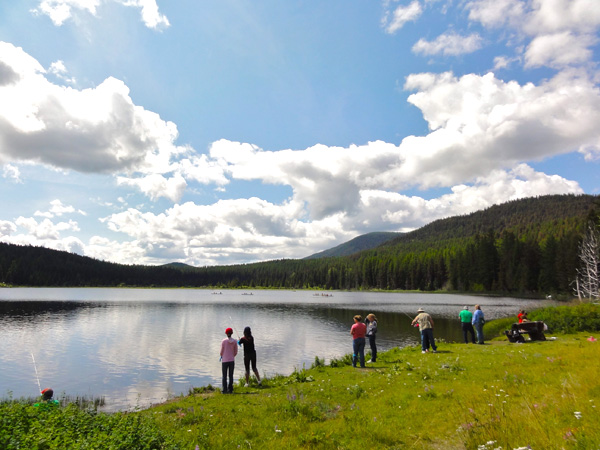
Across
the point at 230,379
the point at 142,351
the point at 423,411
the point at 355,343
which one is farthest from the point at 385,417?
the point at 142,351

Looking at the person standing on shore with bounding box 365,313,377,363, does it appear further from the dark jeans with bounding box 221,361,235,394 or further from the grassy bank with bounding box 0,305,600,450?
the dark jeans with bounding box 221,361,235,394

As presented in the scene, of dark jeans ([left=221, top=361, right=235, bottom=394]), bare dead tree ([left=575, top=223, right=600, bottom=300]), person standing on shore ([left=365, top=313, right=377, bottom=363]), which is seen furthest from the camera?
bare dead tree ([left=575, top=223, right=600, bottom=300])

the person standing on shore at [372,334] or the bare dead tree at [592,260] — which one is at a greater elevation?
the bare dead tree at [592,260]

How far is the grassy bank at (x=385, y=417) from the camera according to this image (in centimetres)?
690

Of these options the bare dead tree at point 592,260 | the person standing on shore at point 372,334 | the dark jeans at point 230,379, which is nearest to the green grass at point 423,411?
the dark jeans at point 230,379

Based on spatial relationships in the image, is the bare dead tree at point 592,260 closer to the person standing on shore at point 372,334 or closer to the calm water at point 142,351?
the calm water at point 142,351

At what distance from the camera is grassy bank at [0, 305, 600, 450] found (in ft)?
22.6

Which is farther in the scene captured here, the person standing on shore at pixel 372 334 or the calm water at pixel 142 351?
the calm water at pixel 142 351

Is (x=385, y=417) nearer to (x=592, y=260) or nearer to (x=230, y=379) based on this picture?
(x=230, y=379)

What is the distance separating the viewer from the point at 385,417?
9867 millimetres

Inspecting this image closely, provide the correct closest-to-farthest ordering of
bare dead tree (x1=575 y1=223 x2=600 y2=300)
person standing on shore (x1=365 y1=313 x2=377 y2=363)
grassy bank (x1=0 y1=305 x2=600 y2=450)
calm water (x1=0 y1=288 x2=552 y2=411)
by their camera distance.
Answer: grassy bank (x1=0 y1=305 x2=600 y2=450)
person standing on shore (x1=365 y1=313 x2=377 y2=363)
calm water (x1=0 y1=288 x2=552 y2=411)
bare dead tree (x1=575 y1=223 x2=600 y2=300)

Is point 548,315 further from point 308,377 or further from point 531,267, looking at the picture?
point 531,267

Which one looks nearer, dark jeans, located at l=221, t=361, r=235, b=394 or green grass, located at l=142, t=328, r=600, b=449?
green grass, located at l=142, t=328, r=600, b=449

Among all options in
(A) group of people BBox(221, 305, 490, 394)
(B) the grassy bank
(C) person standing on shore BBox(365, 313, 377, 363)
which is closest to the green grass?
(B) the grassy bank
